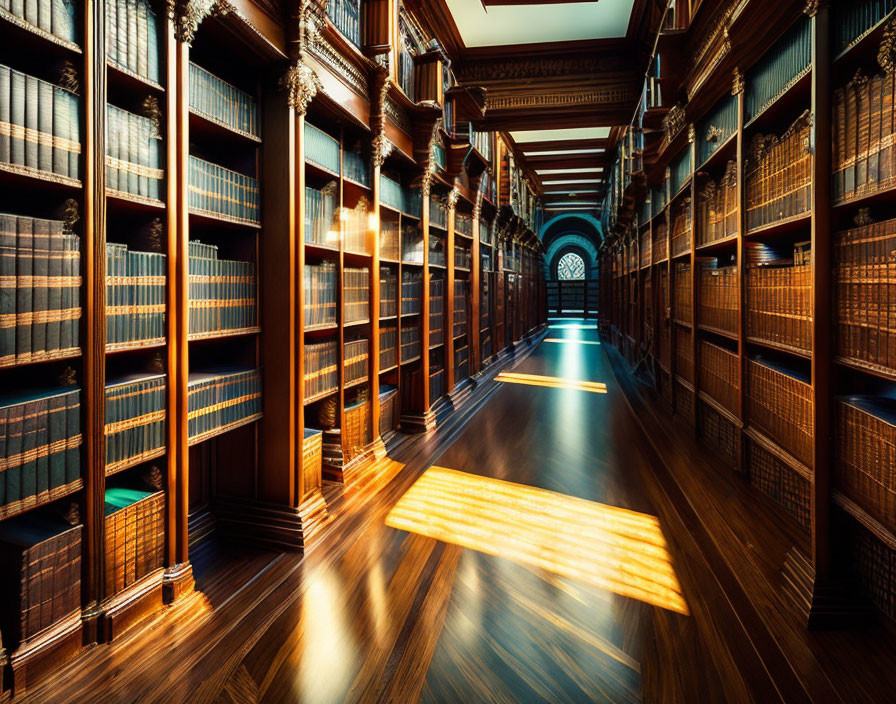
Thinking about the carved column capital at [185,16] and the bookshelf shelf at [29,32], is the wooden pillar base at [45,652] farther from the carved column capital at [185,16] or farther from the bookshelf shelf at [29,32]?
the carved column capital at [185,16]

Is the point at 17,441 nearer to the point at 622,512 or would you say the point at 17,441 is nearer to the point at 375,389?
the point at 375,389

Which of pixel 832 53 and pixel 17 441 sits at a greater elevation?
pixel 832 53

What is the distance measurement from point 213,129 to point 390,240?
2.02 metres

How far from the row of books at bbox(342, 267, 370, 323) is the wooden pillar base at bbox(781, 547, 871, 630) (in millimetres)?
2803

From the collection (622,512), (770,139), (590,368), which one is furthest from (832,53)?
(590,368)

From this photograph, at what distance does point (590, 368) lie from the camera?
9172mm

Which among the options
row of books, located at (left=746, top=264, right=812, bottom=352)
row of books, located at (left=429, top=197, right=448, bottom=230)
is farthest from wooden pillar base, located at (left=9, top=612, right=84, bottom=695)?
row of books, located at (left=429, top=197, right=448, bottom=230)

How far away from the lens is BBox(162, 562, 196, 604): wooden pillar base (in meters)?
2.11

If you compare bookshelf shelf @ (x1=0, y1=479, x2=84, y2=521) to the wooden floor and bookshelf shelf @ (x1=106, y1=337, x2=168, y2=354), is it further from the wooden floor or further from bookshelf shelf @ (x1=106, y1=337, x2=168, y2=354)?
the wooden floor

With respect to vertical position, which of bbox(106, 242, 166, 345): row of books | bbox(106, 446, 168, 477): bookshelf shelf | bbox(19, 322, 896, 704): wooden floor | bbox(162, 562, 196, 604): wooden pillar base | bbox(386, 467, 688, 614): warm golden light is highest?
bbox(106, 242, 166, 345): row of books

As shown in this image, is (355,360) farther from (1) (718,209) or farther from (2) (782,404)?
(1) (718,209)

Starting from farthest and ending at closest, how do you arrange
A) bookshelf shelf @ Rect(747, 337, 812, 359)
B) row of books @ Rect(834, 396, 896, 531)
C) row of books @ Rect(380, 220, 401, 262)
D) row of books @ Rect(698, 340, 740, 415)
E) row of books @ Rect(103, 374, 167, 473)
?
row of books @ Rect(380, 220, 401, 262), row of books @ Rect(698, 340, 740, 415), bookshelf shelf @ Rect(747, 337, 812, 359), row of books @ Rect(103, 374, 167, 473), row of books @ Rect(834, 396, 896, 531)

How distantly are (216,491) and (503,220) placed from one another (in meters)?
7.77

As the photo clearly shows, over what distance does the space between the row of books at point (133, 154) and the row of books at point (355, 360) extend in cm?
172
